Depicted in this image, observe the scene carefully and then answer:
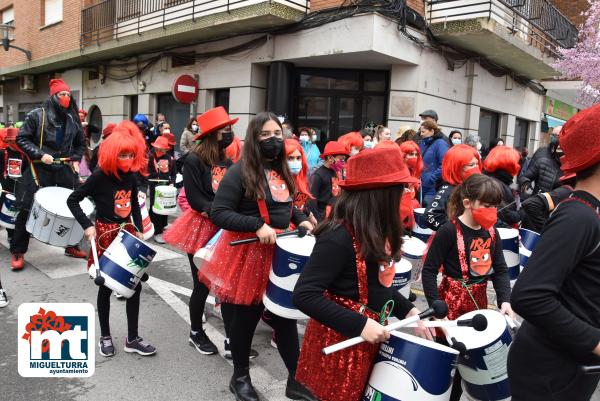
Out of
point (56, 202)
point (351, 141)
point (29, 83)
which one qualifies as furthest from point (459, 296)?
point (29, 83)

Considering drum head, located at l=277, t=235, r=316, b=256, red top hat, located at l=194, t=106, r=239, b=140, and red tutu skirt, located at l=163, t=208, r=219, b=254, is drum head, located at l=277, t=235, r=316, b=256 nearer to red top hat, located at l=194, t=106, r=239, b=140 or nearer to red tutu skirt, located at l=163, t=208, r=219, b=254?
red tutu skirt, located at l=163, t=208, r=219, b=254

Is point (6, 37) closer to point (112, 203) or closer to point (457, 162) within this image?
point (112, 203)

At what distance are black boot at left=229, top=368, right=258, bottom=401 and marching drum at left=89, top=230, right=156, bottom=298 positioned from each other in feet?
3.33

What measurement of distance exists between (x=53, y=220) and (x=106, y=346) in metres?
2.02

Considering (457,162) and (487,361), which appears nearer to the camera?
(487,361)

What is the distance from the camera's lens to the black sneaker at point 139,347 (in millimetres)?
3635

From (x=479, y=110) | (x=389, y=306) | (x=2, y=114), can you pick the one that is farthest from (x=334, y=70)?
(x=2, y=114)

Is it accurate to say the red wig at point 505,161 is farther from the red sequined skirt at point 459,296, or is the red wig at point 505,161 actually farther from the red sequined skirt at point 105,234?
the red sequined skirt at point 105,234

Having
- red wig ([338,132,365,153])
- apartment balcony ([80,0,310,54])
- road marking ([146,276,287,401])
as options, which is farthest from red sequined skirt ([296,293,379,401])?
apartment balcony ([80,0,310,54])

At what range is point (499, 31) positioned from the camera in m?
10.4

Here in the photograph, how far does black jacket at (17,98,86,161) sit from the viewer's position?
5.75 meters

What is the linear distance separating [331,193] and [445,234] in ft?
9.07

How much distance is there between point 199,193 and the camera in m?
3.73

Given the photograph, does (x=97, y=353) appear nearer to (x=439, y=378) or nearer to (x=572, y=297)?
(x=439, y=378)
